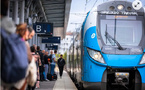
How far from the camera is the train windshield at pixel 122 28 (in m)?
9.61

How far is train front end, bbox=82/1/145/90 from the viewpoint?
924 centimetres

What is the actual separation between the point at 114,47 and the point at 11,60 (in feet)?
19.1

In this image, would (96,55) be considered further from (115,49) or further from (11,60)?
(11,60)

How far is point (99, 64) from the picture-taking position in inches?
361

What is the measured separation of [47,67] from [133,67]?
32.0 ft

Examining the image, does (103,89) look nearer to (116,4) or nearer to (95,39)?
(95,39)

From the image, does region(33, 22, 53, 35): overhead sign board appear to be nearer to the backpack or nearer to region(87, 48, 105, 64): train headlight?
region(87, 48, 105, 64): train headlight

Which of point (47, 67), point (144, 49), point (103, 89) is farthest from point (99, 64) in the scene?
point (47, 67)

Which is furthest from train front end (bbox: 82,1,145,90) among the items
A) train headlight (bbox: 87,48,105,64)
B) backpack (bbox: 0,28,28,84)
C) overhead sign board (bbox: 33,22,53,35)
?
overhead sign board (bbox: 33,22,53,35)

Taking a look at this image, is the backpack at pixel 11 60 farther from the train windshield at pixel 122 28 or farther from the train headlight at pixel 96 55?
the train windshield at pixel 122 28

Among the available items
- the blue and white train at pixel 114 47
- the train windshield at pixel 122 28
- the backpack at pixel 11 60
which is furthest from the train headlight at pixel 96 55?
the backpack at pixel 11 60

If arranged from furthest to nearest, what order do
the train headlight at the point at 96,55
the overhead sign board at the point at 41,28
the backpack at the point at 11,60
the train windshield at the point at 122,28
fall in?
the overhead sign board at the point at 41,28 < the train windshield at the point at 122,28 < the train headlight at the point at 96,55 < the backpack at the point at 11,60

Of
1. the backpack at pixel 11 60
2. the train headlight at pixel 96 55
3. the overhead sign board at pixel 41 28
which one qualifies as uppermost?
the overhead sign board at pixel 41 28

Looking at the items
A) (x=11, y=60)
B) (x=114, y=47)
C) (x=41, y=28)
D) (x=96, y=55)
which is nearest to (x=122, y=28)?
(x=114, y=47)
